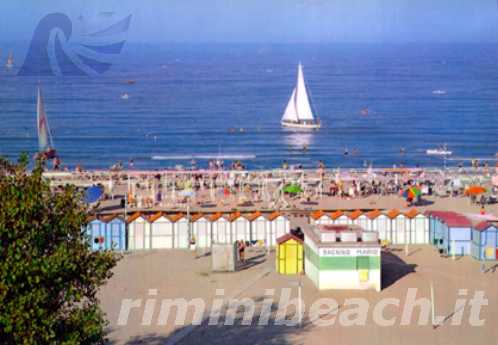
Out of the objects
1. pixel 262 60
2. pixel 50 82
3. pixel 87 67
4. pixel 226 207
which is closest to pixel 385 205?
pixel 226 207

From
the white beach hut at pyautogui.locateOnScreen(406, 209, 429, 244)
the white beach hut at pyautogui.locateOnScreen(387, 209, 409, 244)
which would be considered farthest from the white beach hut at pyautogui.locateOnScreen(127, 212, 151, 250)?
the white beach hut at pyautogui.locateOnScreen(406, 209, 429, 244)

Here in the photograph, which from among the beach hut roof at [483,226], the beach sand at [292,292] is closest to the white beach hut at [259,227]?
the beach sand at [292,292]

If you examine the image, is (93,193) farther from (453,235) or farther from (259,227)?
(453,235)

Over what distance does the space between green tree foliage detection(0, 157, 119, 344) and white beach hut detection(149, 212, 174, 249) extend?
26.1ft

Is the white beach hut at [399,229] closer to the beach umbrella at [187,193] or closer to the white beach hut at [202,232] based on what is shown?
the white beach hut at [202,232]

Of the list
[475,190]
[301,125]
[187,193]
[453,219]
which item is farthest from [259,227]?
[301,125]

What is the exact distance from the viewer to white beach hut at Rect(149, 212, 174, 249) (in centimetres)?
1764

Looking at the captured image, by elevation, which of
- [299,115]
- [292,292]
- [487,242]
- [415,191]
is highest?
[299,115]

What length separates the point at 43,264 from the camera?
8.92 meters

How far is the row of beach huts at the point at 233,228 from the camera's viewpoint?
1755 centimetres

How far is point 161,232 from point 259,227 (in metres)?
1.49

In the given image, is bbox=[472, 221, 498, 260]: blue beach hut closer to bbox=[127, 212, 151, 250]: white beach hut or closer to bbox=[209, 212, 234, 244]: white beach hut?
bbox=[209, 212, 234, 244]: white beach hut

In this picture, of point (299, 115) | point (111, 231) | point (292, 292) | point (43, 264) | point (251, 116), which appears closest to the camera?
point (43, 264)

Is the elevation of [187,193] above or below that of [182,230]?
above
